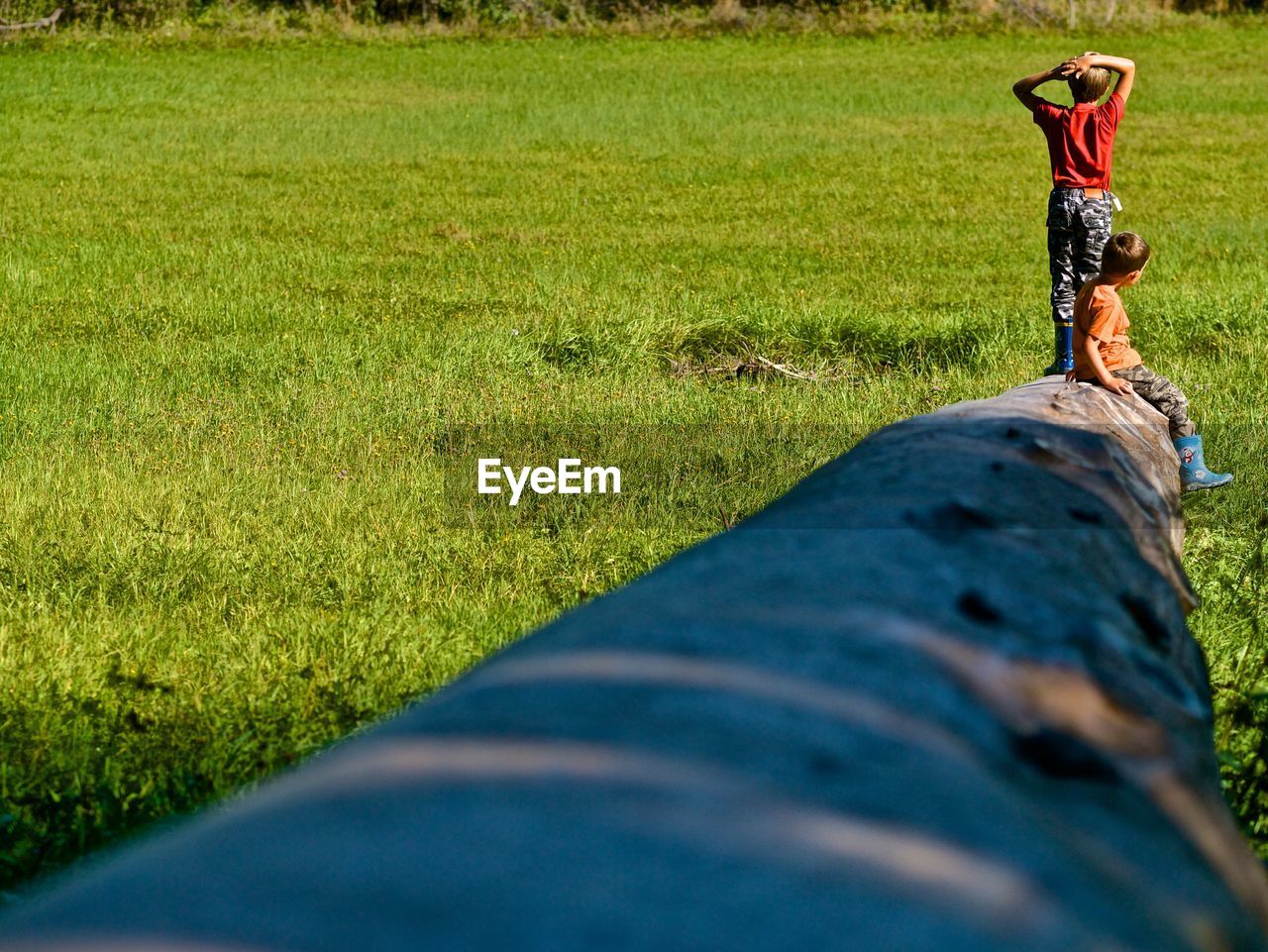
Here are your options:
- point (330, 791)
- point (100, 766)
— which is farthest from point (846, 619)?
point (100, 766)

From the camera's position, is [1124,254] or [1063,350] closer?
[1124,254]

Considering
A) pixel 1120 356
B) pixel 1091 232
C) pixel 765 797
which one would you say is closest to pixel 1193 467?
pixel 1120 356

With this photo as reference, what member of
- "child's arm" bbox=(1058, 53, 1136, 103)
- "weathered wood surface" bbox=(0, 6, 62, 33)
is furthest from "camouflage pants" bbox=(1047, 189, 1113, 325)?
"weathered wood surface" bbox=(0, 6, 62, 33)

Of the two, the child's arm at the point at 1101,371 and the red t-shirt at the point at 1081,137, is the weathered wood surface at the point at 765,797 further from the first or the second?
the red t-shirt at the point at 1081,137

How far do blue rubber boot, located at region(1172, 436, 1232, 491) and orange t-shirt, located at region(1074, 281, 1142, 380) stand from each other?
1.27 ft

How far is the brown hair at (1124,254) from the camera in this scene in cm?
550

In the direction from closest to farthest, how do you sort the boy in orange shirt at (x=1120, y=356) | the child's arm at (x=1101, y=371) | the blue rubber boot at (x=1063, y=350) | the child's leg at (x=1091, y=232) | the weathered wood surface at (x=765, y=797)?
the weathered wood surface at (x=765, y=797) → the child's arm at (x=1101, y=371) → the boy in orange shirt at (x=1120, y=356) → the blue rubber boot at (x=1063, y=350) → the child's leg at (x=1091, y=232)

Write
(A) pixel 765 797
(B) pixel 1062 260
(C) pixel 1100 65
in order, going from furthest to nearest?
(B) pixel 1062 260 < (C) pixel 1100 65 < (A) pixel 765 797

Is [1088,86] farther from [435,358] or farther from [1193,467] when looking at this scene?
[435,358]

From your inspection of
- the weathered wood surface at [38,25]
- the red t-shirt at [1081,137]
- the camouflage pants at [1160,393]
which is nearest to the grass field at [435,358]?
the camouflage pants at [1160,393]

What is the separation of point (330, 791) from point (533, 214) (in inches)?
594

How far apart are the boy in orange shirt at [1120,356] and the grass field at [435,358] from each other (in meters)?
0.43

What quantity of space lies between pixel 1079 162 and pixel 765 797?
7098 millimetres

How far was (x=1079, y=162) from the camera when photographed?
7.63 metres
